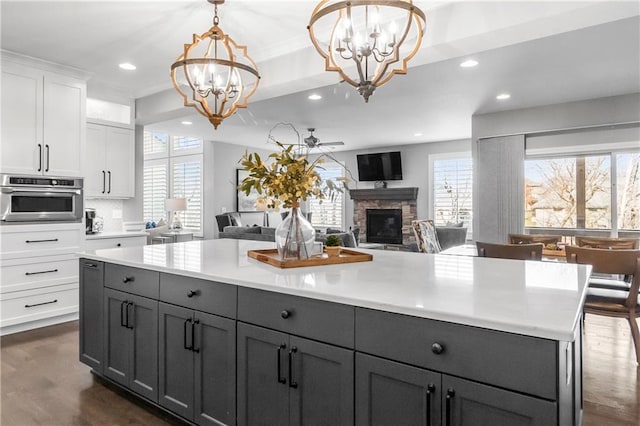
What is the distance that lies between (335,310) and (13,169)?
3.71 meters

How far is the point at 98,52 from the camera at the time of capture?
12.2ft

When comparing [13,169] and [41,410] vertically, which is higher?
[13,169]

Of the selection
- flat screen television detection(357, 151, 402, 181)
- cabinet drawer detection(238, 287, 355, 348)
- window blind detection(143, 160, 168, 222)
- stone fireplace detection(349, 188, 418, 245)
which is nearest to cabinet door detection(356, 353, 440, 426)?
cabinet drawer detection(238, 287, 355, 348)

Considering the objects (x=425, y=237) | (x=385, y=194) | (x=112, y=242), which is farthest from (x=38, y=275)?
(x=385, y=194)

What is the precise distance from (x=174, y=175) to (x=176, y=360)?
26.4 ft

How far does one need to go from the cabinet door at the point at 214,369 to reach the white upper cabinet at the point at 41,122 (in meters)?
3.01

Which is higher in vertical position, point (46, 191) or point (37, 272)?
point (46, 191)

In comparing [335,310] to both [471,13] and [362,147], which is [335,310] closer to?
[471,13]

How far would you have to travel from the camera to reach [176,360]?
2043 millimetres

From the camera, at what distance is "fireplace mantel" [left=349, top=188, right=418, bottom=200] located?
9.16 metres

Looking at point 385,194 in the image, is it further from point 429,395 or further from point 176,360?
point 429,395

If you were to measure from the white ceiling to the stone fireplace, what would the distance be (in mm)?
3348

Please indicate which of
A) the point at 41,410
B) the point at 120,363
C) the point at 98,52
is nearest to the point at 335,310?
the point at 120,363

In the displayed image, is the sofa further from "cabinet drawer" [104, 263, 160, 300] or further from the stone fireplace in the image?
the stone fireplace
